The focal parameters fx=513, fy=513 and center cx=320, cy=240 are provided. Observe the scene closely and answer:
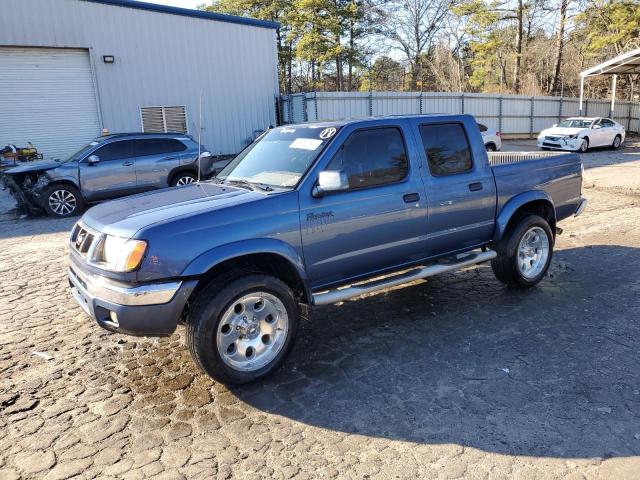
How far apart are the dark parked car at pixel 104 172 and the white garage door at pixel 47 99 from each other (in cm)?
819

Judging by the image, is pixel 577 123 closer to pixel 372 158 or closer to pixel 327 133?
pixel 372 158

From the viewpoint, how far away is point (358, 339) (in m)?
4.61

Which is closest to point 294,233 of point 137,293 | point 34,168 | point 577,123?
point 137,293

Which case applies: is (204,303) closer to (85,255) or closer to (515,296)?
(85,255)

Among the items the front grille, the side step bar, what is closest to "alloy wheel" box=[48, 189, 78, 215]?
the front grille

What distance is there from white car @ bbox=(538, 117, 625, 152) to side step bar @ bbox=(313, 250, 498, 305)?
64.5 ft

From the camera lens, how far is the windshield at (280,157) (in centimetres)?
430

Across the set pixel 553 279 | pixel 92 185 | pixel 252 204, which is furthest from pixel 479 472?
pixel 92 185

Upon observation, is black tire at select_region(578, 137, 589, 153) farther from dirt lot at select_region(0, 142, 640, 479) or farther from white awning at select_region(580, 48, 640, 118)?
dirt lot at select_region(0, 142, 640, 479)

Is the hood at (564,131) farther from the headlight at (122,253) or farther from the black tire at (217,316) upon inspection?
the headlight at (122,253)

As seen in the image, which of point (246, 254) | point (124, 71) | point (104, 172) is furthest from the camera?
point (124, 71)

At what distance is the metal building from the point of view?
17.8m

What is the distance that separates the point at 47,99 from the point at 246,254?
17.9 metres

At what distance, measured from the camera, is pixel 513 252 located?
5422 mm
